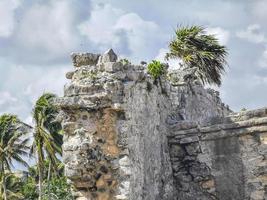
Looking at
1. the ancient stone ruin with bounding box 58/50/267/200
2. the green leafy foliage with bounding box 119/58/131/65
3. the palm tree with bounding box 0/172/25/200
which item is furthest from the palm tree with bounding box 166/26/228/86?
the palm tree with bounding box 0/172/25/200

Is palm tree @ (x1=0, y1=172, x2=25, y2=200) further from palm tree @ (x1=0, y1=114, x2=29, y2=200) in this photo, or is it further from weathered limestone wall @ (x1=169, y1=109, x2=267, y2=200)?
weathered limestone wall @ (x1=169, y1=109, x2=267, y2=200)

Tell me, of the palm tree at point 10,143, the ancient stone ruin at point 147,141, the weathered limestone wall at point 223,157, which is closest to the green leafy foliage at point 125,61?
the ancient stone ruin at point 147,141

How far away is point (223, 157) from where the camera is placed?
9.71 m

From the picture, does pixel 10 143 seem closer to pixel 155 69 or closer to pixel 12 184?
pixel 12 184

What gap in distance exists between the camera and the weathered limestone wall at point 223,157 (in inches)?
375

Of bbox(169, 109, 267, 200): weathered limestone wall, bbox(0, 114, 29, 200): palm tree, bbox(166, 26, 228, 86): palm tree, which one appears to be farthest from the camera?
bbox(0, 114, 29, 200): palm tree

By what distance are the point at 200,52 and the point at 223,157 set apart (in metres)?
5.56

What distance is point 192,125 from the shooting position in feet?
32.5

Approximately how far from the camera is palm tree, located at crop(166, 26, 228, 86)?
14.6 m

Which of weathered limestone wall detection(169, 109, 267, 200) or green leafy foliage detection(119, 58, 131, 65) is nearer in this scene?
green leafy foliage detection(119, 58, 131, 65)

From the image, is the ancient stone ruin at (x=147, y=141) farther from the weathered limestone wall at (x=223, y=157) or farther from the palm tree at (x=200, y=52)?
the palm tree at (x=200, y=52)

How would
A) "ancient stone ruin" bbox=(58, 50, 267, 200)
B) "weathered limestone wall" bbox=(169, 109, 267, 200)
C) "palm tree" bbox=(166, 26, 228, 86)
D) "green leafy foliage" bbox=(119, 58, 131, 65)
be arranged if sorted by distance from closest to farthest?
"ancient stone ruin" bbox=(58, 50, 267, 200) < "green leafy foliage" bbox=(119, 58, 131, 65) < "weathered limestone wall" bbox=(169, 109, 267, 200) < "palm tree" bbox=(166, 26, 228, 86)

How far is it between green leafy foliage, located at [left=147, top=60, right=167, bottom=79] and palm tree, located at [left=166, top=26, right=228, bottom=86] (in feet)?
14.8

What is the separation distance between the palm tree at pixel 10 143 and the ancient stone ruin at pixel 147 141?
54.2 ft
